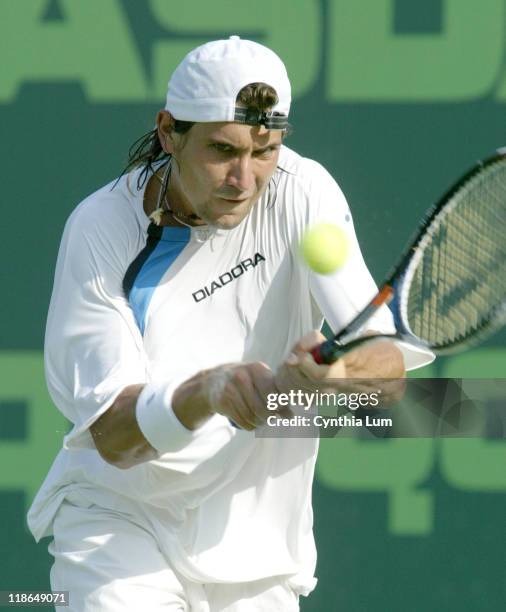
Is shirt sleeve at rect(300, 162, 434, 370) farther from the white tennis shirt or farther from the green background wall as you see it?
the green background wall

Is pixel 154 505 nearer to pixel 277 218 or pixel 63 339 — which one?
pixel 63 339

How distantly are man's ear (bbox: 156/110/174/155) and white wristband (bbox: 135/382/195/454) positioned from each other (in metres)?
0.51

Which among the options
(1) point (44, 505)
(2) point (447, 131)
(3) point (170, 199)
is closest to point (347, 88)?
(2) point (447, 131)

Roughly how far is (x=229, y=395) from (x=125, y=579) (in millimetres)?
615

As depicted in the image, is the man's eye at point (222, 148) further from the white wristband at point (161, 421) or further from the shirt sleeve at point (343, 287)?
the white wristband at point (161, 421)

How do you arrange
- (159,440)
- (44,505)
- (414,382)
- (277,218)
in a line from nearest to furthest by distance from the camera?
(159,440) < (277,218) < (44,505) < (414,382)

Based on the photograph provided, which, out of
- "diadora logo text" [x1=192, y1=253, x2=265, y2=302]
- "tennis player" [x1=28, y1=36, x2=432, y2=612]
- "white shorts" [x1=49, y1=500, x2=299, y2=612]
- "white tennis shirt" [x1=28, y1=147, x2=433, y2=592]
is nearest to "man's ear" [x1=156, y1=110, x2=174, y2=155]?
"tennis player" [x1=28, y1=36, x2=432, y2=612]

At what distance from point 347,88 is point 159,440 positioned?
1.68m

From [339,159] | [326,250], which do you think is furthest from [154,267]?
[339,159]

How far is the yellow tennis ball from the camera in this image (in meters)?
3.34

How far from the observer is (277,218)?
3514 millimetres

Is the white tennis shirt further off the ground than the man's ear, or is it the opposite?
the man's ear

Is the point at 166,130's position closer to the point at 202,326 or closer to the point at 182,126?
the point at 182,126

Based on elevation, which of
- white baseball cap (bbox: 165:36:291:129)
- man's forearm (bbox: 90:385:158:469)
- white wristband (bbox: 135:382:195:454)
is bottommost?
man's forearm (bbox: 90:385:158:469)
